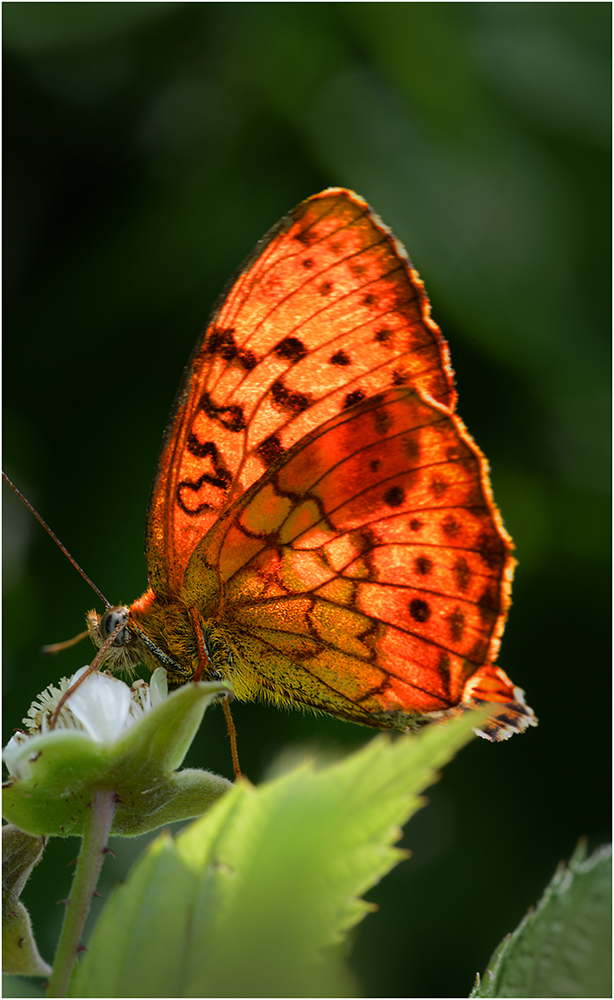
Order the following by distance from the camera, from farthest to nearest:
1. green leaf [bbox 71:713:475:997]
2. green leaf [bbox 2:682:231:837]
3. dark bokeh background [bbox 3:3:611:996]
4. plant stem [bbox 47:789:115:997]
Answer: dark bokeh background [bbox 3:3:611:996] → green leaf [bbox 2:682:231:837] → plant stem [bbox 47:789:115:997] → green leaf [bbox 71:713:475:997]

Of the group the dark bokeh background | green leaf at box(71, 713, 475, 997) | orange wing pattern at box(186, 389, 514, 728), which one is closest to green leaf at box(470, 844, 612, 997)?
green leaf at box(71, 713, 475, 997)

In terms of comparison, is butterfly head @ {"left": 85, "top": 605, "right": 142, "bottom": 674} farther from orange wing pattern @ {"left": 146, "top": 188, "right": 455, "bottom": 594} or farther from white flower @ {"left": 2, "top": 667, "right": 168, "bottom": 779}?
white flower @ {"left": 2, "top": 667, "right": 168, "bottom": 779}

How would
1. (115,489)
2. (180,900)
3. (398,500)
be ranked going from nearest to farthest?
(180,900), (398,500), (115,489)

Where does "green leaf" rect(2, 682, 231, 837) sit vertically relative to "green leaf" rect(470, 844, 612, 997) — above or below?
above

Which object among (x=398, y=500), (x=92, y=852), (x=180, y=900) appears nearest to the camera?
(x=180, y=900)

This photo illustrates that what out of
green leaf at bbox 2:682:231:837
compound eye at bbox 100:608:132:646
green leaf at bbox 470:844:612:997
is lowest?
green leaf at bbox 470:844:612:997

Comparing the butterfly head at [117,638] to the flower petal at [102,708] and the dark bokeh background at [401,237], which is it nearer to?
the flower petal at [102,708]

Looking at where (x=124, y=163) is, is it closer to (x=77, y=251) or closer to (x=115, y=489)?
(x=77, y=251)

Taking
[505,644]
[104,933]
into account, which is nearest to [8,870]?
[104,933]
